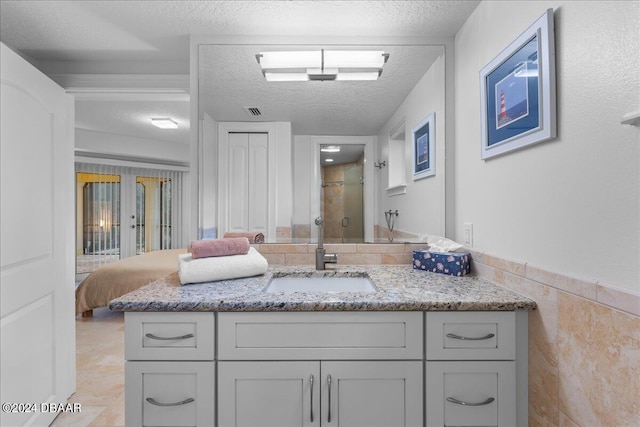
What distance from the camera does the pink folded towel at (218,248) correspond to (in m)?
1.46

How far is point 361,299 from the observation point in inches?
45.1

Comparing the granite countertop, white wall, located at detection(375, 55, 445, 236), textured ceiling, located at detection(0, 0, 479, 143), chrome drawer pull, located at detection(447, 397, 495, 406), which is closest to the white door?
textured ceiling, located at detection(0, 0, 479, 143)

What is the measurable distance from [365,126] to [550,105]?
3.13 feet

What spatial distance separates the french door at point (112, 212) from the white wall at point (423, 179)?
487cm

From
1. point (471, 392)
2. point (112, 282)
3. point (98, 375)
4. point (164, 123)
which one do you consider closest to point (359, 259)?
point (471, 392)

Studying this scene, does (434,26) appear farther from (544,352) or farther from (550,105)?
(544,352)

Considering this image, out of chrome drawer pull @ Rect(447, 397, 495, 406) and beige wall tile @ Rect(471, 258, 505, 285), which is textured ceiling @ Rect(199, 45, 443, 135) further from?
chrome drawer pull @ Rect(447, 397, 495, 406)

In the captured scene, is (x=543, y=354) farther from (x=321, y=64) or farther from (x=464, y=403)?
(x=321, y=64)

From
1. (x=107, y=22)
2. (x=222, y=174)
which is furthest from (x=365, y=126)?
(x=107, y=22)

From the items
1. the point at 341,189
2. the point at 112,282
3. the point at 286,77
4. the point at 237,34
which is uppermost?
the point at 237,34

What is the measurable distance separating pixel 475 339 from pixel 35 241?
2.22 m

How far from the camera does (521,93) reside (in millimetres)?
1128

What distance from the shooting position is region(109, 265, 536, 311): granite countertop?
1.12 meters

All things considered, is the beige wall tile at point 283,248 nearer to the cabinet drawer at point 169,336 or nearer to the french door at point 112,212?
the cabinet drawer at point 169,336
